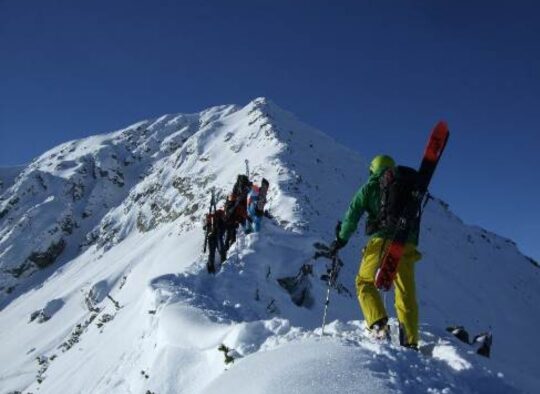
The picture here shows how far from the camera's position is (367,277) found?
572cm

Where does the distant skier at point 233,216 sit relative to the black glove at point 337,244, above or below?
above

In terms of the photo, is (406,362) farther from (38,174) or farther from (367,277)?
(38,174)

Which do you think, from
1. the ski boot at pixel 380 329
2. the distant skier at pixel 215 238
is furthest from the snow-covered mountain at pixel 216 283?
the distant skier at pixel 215 238

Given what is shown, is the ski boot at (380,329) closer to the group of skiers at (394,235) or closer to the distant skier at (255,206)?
the group of skiers at (394,235)

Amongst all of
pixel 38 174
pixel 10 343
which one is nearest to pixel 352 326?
pixel 10 343

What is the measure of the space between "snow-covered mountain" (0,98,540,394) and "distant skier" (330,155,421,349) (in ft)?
1.04

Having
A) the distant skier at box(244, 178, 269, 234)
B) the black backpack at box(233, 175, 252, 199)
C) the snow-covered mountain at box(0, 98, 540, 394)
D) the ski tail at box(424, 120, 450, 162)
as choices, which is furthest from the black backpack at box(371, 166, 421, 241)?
the distant skier at box(244, 178, 269, 234)

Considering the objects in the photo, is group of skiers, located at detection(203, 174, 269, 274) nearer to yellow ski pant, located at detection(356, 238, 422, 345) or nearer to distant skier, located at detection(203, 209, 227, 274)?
distant skier, located at detection(203, 209, 227, 274)

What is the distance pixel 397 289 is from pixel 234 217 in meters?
9.46

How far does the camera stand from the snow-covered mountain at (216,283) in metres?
4.84

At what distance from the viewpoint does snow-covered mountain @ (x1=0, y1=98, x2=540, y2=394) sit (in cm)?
484

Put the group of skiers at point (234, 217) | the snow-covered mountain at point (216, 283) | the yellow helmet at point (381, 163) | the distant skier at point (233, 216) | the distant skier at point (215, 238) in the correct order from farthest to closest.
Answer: the distant skier at point (233, 216) < the group of skiers at point (234, 217) < the distant skier at point (215, 238) < the yellow helmet at point (381, 163) < the snow-covered mountain at point (216, 283)

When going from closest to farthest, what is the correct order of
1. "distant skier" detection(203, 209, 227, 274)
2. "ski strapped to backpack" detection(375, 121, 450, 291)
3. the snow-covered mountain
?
the snow-covered mountain
"ski strapped to backpack" detection(375, 121, 450, 291)
"distant skier" detection(203, 209, 227, 274)

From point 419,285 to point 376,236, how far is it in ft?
59.1
